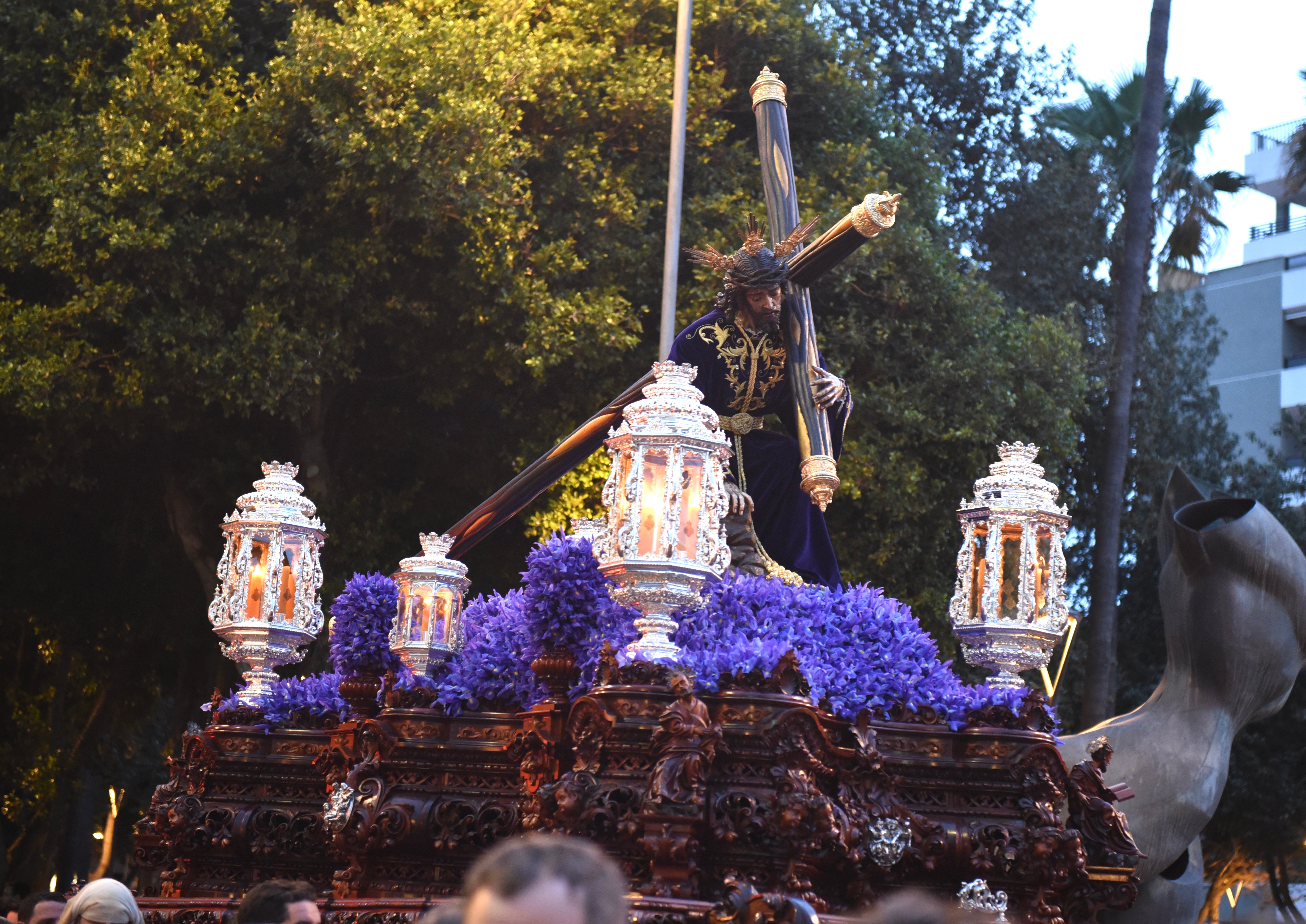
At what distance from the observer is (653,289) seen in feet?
58.0

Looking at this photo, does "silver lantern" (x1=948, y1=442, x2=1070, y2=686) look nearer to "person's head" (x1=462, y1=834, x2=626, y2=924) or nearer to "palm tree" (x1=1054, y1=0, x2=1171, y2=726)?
"person's head" (x1=462, y1=834, x2=626, y2=924)

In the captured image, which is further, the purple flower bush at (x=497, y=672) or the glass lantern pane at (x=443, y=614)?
the glass lantern pane at (x=443, y=614)

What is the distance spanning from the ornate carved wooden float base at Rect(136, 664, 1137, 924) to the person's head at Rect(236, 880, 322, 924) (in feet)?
6.45

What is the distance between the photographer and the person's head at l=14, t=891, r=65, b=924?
784cm

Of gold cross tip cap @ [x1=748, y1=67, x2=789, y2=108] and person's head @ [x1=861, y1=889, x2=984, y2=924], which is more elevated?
gold cross tip cap @ [x1=748, y1=67, x2=789, y2=108]

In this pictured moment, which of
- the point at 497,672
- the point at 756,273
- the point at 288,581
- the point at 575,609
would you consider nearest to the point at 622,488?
the point at 575,609

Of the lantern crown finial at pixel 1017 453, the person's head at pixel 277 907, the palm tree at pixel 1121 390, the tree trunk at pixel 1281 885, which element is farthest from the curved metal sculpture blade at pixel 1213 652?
the tree trunk at pixel 1281 885

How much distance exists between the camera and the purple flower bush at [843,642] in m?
7.81

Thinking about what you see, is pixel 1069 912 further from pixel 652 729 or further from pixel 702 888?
pixel 652 729

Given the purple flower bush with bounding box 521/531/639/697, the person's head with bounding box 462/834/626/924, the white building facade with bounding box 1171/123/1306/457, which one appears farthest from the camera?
the white building facade with bounding box 1171/123/1306/457

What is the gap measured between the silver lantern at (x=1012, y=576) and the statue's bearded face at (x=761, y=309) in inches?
69.9

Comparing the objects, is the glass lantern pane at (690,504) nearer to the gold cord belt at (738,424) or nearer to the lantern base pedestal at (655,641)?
the lantern base pedestal at (655,641)

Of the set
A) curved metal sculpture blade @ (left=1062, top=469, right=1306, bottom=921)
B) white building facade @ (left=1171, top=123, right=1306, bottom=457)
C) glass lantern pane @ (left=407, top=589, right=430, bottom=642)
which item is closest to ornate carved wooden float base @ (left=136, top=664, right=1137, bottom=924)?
glass lantern pane @ (left=407, top=589, right=430, bottom=642)

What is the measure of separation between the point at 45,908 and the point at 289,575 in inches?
113
